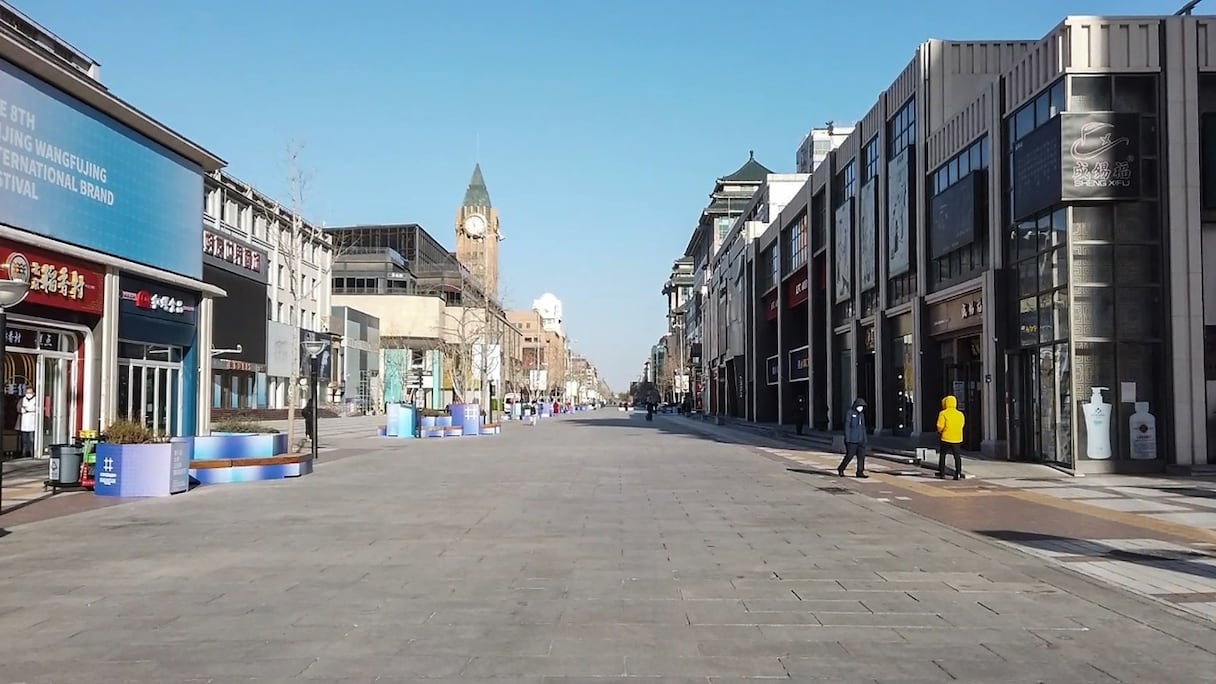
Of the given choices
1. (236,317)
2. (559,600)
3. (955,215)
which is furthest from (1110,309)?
(236,317)

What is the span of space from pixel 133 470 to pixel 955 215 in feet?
79.3

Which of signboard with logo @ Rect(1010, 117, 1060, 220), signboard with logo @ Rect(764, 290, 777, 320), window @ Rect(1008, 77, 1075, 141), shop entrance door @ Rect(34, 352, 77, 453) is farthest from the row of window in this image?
signboard with logo @ Rect(1010, 117, 1060, 220)

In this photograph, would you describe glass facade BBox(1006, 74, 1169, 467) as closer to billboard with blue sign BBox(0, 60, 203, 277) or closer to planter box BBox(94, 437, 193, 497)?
planter box BBox(94, 437, 193, 497)

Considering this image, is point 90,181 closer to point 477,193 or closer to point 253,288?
point 253,288

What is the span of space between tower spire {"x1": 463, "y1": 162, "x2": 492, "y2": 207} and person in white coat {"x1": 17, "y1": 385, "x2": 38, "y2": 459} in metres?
144

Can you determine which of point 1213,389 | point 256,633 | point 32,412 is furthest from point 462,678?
point 1213,389

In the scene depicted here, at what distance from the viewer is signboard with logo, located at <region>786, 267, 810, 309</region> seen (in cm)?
5525

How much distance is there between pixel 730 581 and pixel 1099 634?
328 cm

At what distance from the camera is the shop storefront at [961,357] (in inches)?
1186

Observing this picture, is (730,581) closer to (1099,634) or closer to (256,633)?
(1099,634)

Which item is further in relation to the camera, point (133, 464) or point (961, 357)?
point (961, 357)

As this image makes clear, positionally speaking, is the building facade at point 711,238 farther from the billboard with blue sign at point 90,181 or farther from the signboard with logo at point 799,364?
the billboard with blue sign at point 90,181

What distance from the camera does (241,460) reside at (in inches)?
819

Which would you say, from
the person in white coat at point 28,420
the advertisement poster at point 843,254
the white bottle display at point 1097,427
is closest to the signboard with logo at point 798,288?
the advertisement poster at point 843,254
